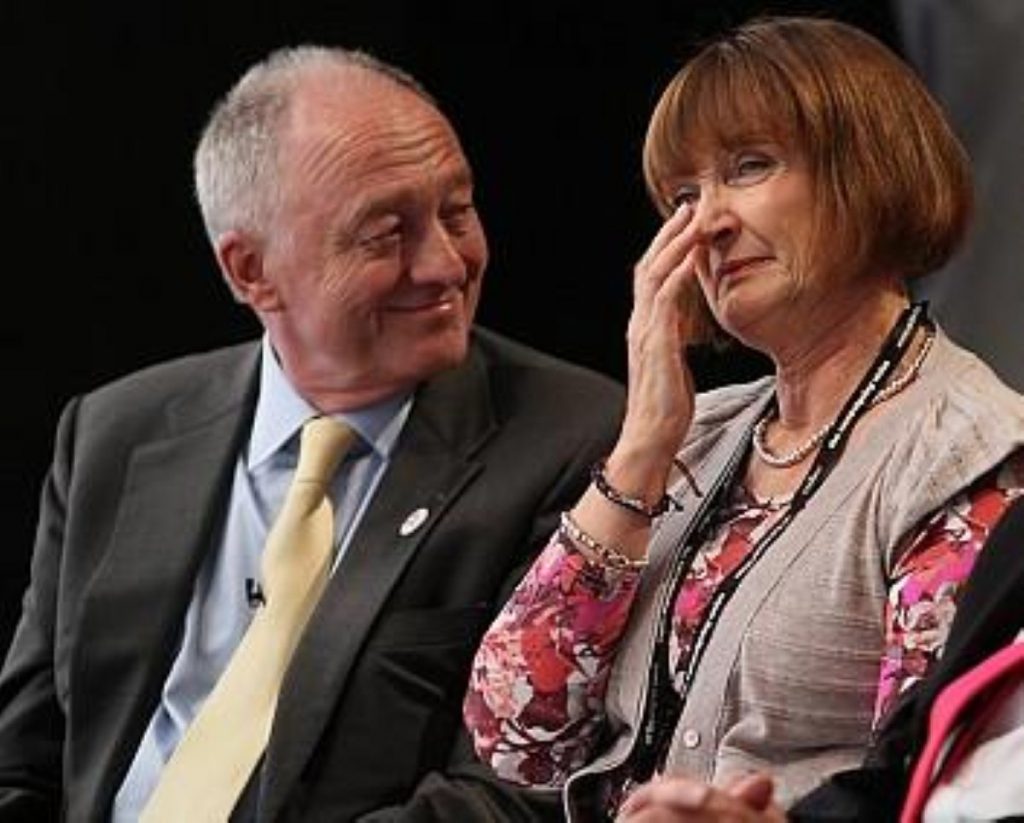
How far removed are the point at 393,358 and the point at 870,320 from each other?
0.74 metres

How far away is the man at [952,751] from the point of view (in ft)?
7.39

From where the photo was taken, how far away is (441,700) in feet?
10.7

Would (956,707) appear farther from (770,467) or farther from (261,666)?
(261,666)

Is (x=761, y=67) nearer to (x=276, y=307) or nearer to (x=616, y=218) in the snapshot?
(x=276, y=307)

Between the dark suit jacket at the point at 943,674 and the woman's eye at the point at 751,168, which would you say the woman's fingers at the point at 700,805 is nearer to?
the dark suit jacket at the point at 943,674

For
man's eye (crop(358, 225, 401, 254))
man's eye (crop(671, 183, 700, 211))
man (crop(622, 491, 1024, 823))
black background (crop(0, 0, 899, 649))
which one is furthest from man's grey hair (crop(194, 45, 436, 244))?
man (crop(622, 491, 1024, 823))

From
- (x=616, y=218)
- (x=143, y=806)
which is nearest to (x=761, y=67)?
(x=143, y=806)

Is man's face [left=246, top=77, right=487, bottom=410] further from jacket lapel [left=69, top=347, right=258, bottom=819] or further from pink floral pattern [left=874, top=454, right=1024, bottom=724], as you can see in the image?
pink floral pattern [left=874, top=454, right=1024, bottom=724]

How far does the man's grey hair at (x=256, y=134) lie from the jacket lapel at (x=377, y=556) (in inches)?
12.2

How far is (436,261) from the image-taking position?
11.2ft

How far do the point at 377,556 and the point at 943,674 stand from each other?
105 cm

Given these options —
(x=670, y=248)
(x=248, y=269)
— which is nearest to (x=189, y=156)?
(x=248, y=269)

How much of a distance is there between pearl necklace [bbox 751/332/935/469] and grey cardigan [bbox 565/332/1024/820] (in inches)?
0.5

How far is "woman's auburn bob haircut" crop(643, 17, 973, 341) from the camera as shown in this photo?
2832 mm
